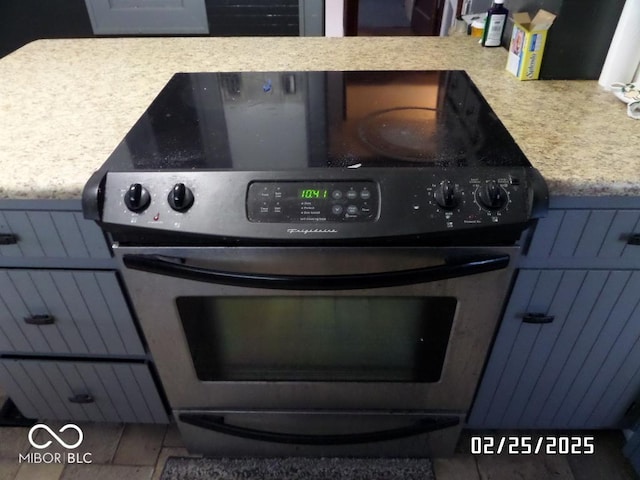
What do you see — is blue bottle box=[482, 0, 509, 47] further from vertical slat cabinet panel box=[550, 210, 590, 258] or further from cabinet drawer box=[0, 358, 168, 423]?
cabinet drawer box=[0, 358, 168, 423]

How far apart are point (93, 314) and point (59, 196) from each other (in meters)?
0.32

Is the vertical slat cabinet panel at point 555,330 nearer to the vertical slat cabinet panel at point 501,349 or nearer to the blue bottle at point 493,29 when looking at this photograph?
the vertical slat cabinet panel at point 501,349

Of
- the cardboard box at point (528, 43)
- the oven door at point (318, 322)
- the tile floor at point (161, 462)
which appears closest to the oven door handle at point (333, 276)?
the oven door at point (318, 322)

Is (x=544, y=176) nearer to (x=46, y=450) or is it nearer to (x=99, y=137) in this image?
(x=99, y=137)

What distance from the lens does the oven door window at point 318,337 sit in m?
0.90

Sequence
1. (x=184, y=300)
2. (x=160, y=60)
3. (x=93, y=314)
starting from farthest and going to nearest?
1. (x=160, y=60)
2. (x=93, y=314)
3. (x=184, y=300)

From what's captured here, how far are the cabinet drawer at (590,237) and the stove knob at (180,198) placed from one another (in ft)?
2.06

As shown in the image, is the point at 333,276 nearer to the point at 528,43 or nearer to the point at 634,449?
the point at 528,43

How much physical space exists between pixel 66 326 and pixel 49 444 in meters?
0.56

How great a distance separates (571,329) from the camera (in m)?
1.00

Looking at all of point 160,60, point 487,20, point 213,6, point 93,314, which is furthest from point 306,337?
point 213,6

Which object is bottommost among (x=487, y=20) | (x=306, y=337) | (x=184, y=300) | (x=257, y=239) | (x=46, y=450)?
(x=46, y=450)

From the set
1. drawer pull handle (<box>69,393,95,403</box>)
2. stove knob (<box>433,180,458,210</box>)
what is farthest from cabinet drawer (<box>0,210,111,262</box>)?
stove knob (<box>433,180,458,210</box>)

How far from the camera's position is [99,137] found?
92 cm
